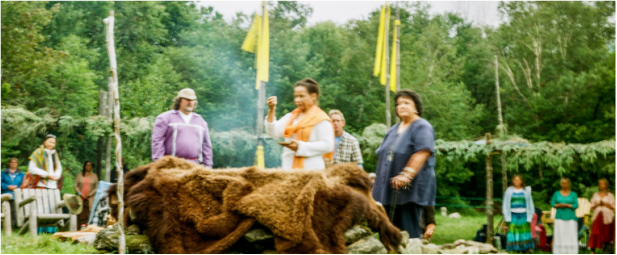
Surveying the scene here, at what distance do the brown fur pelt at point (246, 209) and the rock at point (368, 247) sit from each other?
0.36 feet

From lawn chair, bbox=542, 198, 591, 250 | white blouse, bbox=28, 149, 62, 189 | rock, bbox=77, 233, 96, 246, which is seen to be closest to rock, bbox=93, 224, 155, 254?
rock, bbox=77, 233, 96, 246

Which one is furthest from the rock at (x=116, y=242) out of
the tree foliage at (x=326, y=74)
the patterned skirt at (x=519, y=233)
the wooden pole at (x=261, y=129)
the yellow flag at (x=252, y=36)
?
the yellow flag at (x=252, y=36)

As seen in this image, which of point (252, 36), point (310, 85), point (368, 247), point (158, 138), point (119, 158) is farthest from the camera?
point (252, 36)

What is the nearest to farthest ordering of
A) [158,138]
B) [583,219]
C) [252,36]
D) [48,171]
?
[158,138]
[48,171]
[583,219]
[252,36]

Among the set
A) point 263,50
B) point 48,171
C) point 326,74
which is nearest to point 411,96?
point 48,171

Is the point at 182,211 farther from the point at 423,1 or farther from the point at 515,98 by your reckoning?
the point at 423,1

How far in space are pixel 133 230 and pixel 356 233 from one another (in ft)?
4.76

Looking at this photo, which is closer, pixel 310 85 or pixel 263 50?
pixel 310 85

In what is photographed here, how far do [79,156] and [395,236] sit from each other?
44.9ft

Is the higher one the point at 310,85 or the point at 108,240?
the point at 310,85

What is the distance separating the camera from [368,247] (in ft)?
11.3

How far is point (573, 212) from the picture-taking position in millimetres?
11562

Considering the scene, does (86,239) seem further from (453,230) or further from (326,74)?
(326,74)

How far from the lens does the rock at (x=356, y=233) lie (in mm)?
3476
